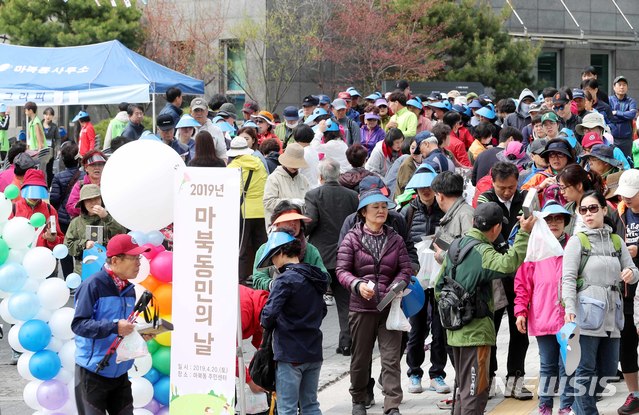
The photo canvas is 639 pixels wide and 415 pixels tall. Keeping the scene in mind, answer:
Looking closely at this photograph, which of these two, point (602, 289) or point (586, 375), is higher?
point (602, 289)

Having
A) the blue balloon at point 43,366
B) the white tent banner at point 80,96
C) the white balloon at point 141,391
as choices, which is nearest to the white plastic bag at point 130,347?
the white balloon at point 141,391

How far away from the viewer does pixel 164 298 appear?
796 centimetres

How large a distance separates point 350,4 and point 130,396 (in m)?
23.1

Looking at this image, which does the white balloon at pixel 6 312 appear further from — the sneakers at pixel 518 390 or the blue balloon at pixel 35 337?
the sneakers at pixel 518 390

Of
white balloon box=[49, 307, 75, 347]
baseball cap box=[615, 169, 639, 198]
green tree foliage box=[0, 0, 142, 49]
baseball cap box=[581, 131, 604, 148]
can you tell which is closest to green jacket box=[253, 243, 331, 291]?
white balloon box=[49, 307, 75, 347]

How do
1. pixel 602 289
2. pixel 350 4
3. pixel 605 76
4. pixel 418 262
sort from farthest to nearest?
pixel 605 76 → pixel 350 4 → pixel 418 262 → pixel 602 289

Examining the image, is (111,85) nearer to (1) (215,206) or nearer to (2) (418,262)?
(2) (418,262)

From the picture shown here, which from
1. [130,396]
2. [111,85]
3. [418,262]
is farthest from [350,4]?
[130,396]

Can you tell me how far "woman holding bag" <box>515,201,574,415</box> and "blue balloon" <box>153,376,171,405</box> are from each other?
9.01 ft

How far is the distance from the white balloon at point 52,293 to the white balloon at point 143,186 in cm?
83

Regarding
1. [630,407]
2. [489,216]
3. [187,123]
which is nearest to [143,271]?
[489,216]

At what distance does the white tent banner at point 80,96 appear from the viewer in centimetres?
1905

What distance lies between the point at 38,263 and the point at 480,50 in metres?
23.0

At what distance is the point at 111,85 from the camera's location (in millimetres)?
19422
